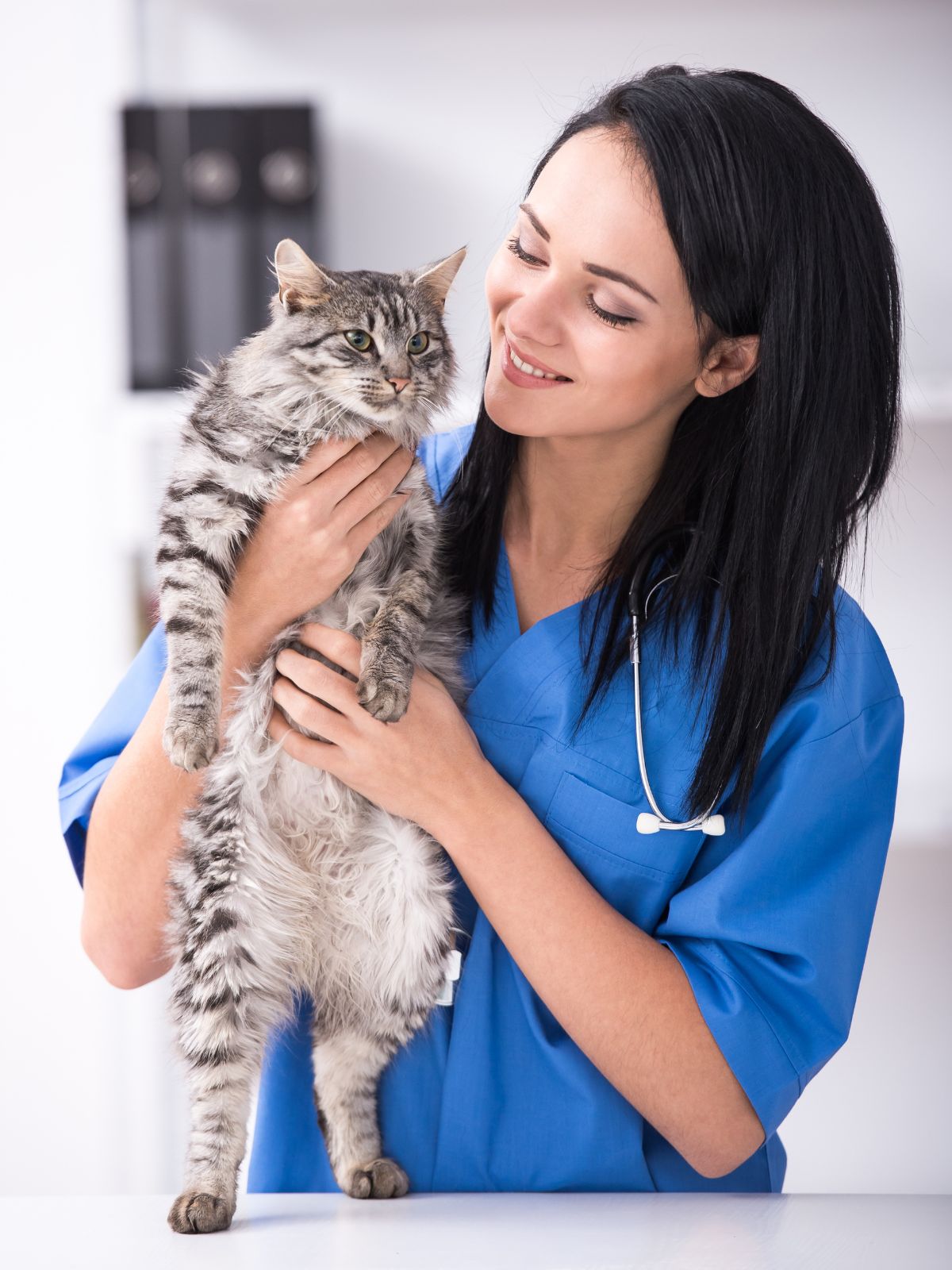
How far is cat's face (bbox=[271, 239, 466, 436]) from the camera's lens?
4.75 feet

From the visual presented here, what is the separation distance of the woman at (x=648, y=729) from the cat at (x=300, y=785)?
4 cm

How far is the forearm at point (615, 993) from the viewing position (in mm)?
1203

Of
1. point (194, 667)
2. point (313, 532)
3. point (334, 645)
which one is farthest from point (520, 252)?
point (194, 667)

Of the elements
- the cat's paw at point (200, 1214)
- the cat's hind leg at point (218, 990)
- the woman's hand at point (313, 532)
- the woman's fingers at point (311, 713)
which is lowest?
the cat's paw at point (200, 1214)

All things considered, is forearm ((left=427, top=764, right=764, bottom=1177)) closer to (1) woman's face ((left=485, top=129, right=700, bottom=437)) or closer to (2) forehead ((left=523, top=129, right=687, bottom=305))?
(1) woman's face ((left=485, top=129, right=700, bottom=437))

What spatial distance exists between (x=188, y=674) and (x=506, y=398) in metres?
0.51

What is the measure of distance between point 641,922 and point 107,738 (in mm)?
751

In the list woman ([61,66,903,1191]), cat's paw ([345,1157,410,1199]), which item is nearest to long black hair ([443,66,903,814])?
woman ([61,66,903,1191])

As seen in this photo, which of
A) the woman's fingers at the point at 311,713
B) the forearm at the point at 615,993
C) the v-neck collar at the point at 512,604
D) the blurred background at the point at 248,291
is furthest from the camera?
the blurred background at the point at 248,291

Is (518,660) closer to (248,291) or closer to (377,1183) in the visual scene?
(377,1183)

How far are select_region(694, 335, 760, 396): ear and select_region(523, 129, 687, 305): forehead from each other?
112 millimetres

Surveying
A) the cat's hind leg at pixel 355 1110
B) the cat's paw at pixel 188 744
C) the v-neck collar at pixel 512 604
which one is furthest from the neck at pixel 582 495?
the cat's hind leg at pixel 355 1110

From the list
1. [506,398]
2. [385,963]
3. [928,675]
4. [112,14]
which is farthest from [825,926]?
[112,14]

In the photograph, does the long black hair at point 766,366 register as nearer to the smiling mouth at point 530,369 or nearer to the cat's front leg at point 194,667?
the smiling mouth at point 530,369
